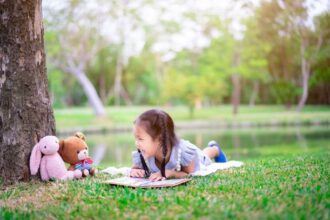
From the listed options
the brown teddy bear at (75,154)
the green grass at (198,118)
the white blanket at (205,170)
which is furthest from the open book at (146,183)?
the green grass at (198,118)

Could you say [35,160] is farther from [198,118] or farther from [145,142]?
[198,118]

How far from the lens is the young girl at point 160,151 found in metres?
4.21

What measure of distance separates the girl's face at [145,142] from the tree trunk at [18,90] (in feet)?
3.61

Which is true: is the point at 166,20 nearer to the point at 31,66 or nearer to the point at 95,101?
the point at 95,101

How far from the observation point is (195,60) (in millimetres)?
33031

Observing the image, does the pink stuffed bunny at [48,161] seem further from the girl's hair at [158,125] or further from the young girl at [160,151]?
the girl's hair at [158,125]

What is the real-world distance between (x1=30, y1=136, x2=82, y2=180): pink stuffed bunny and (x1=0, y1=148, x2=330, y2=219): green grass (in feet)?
0.59

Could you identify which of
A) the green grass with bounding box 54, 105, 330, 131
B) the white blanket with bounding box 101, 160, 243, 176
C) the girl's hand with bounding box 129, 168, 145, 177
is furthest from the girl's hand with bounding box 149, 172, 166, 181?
the green grass with bounding box 54, 105, 330, 131

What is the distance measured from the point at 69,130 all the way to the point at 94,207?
60.8 ft

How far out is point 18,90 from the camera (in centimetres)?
457

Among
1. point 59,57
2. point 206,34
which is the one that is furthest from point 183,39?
point 59,57

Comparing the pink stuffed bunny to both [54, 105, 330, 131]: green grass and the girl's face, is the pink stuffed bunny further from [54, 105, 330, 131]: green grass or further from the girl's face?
[54, 105, 330, 131]: green grass

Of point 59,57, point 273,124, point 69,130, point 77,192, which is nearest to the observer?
point 77,192

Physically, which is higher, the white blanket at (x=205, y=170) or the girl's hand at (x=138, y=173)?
the girl's hand at (x=138, y=173)
